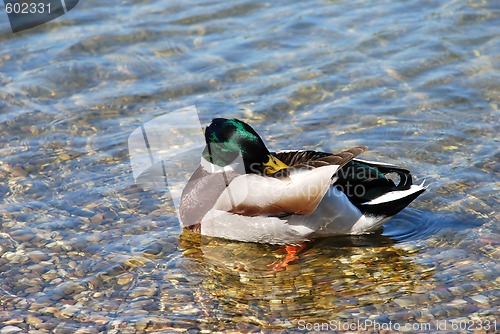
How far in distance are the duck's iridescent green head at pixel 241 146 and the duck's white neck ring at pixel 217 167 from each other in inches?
1.3

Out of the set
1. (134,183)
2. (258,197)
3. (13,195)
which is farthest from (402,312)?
(13,195)

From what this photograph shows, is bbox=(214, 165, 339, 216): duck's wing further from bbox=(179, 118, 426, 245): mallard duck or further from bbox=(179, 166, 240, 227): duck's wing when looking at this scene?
bbox=(179, 166, 240, 227): duck's wing

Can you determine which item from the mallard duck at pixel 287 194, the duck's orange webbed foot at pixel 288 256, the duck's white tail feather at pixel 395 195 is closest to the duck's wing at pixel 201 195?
the mallard duck at pixel 287 194

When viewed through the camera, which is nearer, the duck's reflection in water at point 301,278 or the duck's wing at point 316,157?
the duck's reflection in water at point 301,278

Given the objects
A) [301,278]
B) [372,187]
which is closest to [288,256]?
[301,278]

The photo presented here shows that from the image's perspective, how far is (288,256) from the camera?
633 centimetres

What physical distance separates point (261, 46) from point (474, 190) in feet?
13.4

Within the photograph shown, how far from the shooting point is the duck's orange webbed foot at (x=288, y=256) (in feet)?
20.3

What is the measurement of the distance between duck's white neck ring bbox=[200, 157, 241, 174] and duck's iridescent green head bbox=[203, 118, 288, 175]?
3 centimetres

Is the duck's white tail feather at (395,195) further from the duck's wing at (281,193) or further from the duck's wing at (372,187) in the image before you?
the duck's wing at (281,193)

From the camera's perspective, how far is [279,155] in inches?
262

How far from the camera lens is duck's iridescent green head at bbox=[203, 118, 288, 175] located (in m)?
6.41

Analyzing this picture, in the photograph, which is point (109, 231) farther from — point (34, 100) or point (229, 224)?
point (34, 100)

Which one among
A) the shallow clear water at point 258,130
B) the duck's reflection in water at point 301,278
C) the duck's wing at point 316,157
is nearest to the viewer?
the duck's reflection in water at point 301,278
